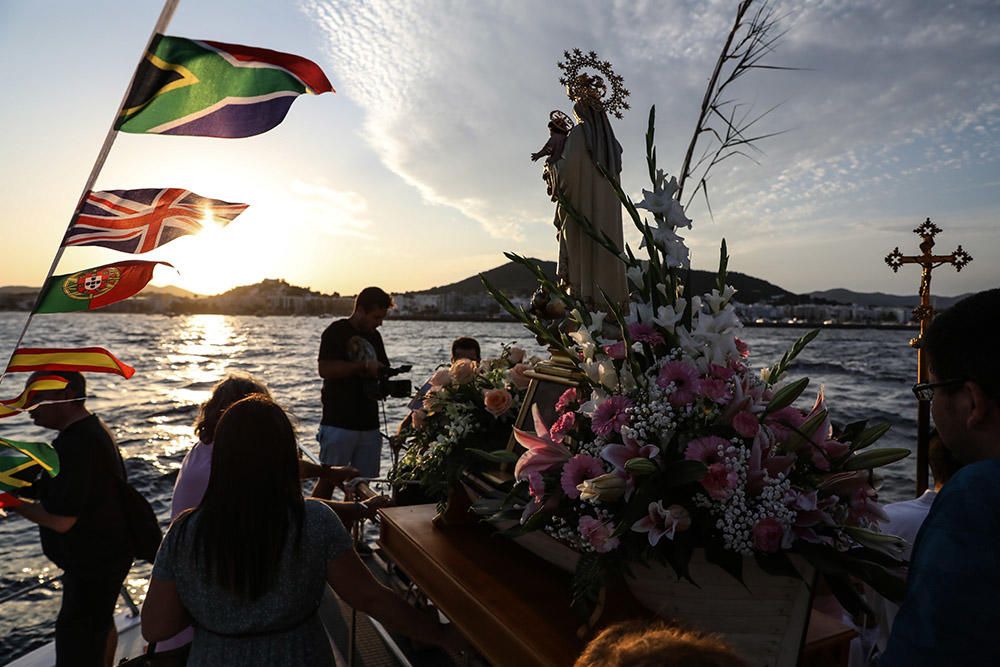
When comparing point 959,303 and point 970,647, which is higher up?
point 959,303

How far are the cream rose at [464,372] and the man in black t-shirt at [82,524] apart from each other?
2.09 m

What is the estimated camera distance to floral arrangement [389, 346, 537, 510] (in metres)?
2.53

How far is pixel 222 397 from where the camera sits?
3.07 m

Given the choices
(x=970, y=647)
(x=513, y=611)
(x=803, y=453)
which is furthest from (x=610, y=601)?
(x=970, y=647)

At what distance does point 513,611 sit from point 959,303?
1255 millimetres

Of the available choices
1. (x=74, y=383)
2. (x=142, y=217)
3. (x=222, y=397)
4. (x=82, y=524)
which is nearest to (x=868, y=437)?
(x=222, y=397)

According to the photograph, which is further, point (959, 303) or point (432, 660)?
point (432, 660)

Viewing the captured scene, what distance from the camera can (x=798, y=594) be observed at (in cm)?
140

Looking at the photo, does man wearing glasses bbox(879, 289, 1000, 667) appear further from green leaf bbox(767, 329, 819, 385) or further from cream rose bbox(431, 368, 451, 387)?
cream rose bbox(431, 368, 451, 387)

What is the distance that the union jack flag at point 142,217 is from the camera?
305cm

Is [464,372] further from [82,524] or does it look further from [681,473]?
[82,524]

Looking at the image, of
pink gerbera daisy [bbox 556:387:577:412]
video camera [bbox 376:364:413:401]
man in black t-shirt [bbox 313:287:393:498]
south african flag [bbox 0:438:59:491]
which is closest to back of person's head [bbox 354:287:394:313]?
man in black t-shirt [bbox 313:287:393:498]

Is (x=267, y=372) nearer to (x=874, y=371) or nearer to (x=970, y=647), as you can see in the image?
(x=970, y=647)

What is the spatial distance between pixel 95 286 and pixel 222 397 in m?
0.72
